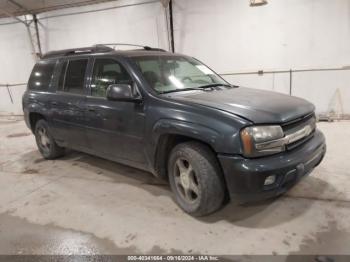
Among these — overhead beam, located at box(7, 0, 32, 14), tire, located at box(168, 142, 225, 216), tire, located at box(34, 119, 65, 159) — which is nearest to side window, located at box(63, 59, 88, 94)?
tire, located at box(34, 119, 65, 159)

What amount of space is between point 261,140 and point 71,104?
2475mm

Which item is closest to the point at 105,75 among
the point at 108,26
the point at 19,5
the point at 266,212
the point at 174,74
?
the point at 174,74

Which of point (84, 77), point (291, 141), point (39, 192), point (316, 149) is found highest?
point (84, 77)

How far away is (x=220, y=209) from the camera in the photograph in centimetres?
281

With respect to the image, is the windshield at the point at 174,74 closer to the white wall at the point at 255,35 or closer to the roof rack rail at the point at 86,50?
the roof rack rail at the point at 86,50

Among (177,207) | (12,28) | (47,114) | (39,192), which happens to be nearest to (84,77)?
(47,114)

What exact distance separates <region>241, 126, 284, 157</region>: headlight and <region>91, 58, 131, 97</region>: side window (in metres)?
1.46

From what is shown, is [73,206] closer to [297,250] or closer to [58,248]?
[58,248]

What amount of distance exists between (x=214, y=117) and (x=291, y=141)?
67cm

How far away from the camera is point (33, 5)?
8211 mm

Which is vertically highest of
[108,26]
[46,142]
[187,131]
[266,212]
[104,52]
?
[108,26]

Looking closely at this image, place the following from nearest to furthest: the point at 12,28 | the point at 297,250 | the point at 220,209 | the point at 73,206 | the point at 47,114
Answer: the point at 297,250 → the point at 220,209 → the point at 73,206 → the point at 47,114 → the point at 12,28

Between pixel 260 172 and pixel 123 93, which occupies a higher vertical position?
pixel 123 93

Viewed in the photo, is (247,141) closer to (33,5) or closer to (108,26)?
(108,26)
